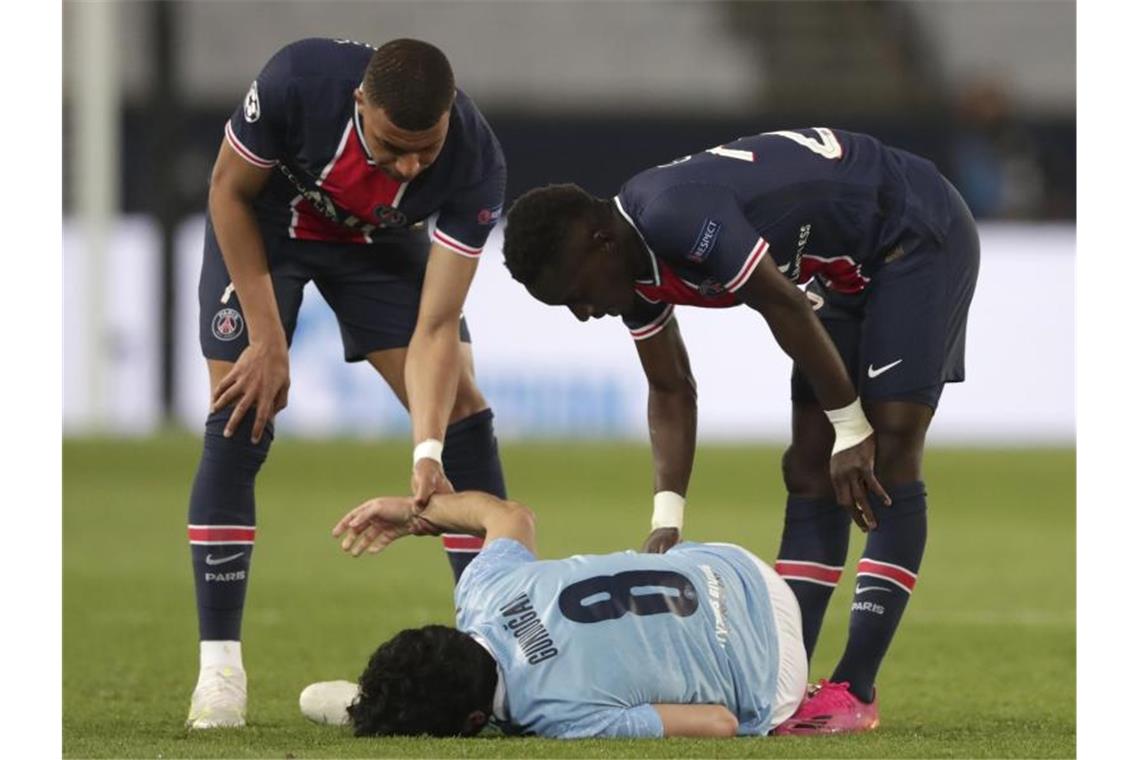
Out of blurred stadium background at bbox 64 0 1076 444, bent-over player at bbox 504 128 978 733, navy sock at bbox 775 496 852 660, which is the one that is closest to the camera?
bent-over player at bbox 504 128 978 733

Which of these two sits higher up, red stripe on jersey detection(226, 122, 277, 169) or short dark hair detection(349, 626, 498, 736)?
red stripe on jersey detection(226, 122, 277, 169)

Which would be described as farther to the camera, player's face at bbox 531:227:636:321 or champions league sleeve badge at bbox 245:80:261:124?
champions league sleeve badge at bbox 245:80:261:124

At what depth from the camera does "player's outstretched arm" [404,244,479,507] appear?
4.48 m

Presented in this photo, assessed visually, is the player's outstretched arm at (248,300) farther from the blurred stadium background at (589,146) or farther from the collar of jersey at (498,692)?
the blurred stadium background at (589,146)

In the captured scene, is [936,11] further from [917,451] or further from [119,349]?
[917,451]

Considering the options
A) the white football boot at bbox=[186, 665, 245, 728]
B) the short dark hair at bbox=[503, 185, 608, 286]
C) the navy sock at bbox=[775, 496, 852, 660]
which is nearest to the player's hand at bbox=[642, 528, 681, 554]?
the navy sock at bbox=[775, 496, 852, 660]

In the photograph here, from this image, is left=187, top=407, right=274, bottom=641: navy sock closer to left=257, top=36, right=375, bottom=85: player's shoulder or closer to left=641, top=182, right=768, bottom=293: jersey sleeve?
left=257, top=36, right=375, bottom=85: player's shoulder

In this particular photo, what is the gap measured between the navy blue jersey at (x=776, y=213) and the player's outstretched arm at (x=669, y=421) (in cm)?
7

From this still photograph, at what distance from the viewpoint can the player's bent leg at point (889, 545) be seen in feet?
14.5

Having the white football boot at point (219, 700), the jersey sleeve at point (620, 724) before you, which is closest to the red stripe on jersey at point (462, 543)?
the white football boot at point (219, 700)

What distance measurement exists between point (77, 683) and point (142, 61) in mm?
12744

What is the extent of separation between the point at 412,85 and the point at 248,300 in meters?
0.77

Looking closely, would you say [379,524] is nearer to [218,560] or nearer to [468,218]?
[218,560]
